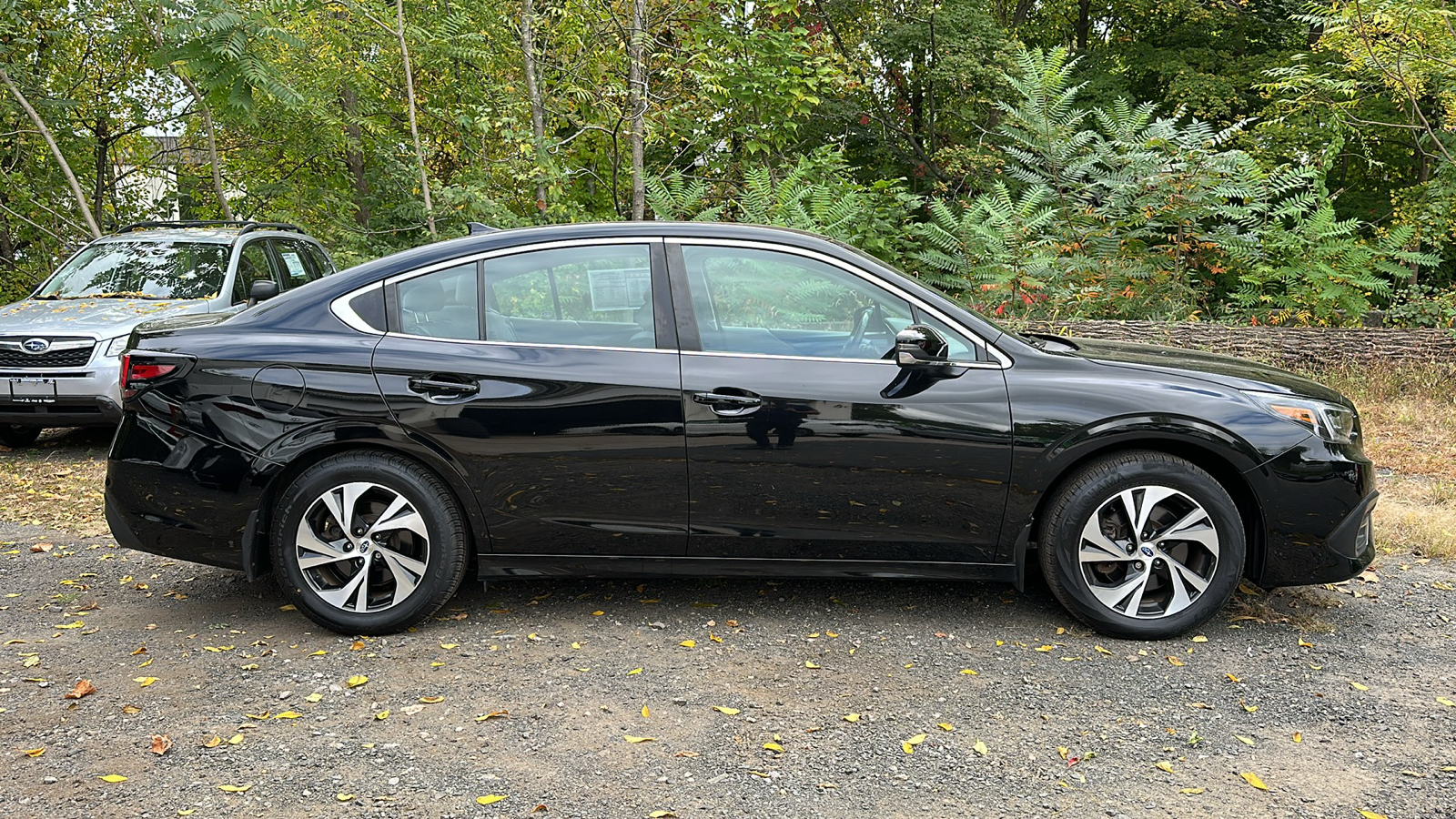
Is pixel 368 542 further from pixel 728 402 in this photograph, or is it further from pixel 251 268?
pixel 251 268

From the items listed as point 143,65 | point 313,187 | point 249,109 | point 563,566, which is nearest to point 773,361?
point 563,566

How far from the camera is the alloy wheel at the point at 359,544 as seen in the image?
435 centimetres

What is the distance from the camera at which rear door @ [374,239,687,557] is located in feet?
14.2

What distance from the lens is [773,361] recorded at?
4.36m

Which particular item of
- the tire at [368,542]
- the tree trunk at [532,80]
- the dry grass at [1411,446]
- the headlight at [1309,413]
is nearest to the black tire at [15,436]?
the tree trunk at [532,80]

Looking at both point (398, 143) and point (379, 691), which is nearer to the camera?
point (379, 691)

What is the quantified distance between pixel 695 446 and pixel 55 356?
6023mm

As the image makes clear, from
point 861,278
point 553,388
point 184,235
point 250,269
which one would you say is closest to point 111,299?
point 184,235

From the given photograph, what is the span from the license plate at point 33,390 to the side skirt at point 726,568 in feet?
17.3

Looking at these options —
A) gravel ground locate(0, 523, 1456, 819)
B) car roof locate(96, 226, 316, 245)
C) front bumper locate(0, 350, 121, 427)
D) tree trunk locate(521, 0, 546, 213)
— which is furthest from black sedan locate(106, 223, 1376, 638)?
tree trunk locate(521, 0, 546, 213)

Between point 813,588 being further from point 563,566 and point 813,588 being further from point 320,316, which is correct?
point 320,316

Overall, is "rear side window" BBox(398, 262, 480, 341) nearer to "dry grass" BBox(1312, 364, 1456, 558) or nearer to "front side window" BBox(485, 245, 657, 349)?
"front side window" BBox(485, 245, 657, 349)

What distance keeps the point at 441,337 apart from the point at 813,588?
78.9 inches

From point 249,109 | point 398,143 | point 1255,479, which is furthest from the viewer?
point 398,143
